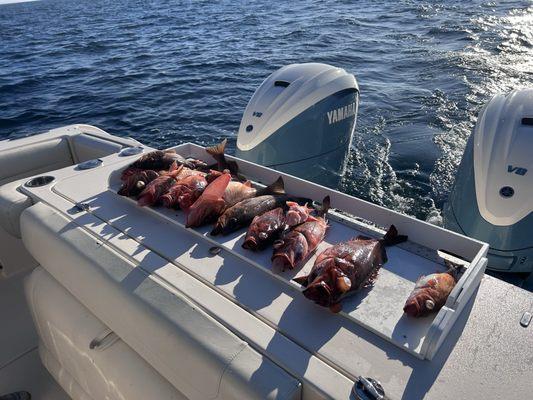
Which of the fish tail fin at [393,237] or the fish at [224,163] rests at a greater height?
the fish tail fin at [393,237]

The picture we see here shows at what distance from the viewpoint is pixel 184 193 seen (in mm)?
2602

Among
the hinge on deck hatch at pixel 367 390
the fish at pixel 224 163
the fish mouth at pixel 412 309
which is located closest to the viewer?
the hinge on deck hatch at pixel 367 390

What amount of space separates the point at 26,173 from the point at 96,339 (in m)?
2.53

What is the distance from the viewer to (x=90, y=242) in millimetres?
2234

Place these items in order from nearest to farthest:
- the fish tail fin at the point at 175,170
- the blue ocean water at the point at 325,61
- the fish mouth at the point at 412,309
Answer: the fish mouth at the point at 412,309 → the fish tail fin at the point at 175,170 → the blue ocean water at the point at 325,61

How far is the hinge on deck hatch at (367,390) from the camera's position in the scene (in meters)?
1.35

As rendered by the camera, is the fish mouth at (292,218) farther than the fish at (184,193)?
No

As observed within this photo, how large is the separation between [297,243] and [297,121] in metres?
2.56

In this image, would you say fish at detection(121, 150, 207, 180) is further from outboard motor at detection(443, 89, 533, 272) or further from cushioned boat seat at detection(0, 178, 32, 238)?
outboard motor at detection(443, 89, 533, 272)

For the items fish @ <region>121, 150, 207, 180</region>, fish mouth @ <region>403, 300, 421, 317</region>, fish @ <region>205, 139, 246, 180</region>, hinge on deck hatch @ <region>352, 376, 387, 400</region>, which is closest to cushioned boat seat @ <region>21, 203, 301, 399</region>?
hinge on deck hatch @ <region>352, 376, 387, 400</region>

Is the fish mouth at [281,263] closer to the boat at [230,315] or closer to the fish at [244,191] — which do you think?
the boat at [230,315]

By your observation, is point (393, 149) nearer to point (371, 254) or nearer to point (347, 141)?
point (347, 141)

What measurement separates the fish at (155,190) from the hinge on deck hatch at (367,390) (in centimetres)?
170

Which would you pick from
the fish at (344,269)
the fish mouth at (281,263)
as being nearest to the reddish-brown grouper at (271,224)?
the fish mouth at (281,263)
